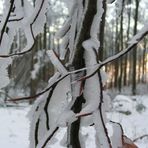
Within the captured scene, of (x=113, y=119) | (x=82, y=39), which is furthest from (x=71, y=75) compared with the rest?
(x=113, y=119)

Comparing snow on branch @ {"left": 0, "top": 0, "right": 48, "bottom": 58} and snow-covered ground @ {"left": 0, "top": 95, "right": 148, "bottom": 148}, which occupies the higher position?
snow on branch @ {"left": 0, "top": 0, "right": 48, "bottom": 58}

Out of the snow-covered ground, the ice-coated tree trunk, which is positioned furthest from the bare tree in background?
the snow-covered ground

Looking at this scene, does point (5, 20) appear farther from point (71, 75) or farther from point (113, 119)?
point (113, 119)

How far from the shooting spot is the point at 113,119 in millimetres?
11930

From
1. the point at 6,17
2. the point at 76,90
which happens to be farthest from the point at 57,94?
the point at 6,17

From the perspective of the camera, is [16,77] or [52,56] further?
[16,77]

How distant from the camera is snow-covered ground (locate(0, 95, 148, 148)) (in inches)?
343

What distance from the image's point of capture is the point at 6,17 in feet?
2.42


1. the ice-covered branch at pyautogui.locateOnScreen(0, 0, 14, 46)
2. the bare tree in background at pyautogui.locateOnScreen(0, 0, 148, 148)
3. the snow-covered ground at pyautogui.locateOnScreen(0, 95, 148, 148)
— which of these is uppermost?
the ice-covered branch at pyautogui.locateOnScreen(0, 0, 14, 46)

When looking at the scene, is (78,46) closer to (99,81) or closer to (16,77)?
(99,81)

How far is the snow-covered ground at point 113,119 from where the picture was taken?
343 inches

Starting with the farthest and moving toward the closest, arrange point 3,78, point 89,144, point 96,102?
point 89,144 < point 3,78 < point 96,102

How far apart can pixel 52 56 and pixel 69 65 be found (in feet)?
0.15

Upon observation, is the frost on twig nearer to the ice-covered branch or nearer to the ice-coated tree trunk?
the ice-coated tree trunk
